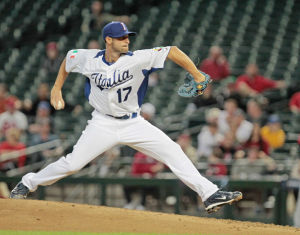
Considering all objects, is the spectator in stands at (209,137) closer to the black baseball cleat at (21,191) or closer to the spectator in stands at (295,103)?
the spectator in stands at (295,103)

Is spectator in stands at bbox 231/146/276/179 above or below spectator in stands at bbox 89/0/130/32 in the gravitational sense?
A: below

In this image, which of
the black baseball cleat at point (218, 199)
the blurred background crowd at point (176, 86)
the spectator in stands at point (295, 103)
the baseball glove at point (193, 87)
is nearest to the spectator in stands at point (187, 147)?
the blurred background crowd at point (176, 86)

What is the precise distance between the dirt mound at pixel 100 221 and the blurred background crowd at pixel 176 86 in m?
1.58

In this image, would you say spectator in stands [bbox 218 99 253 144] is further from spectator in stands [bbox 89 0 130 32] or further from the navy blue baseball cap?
spectator in stands [bbox 89 0 130 32]

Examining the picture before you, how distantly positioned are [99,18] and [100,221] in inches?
411

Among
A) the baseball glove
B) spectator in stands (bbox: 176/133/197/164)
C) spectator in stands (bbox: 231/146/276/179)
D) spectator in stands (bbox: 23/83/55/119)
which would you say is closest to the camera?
the baseball glove

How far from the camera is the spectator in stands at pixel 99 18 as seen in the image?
1650cm

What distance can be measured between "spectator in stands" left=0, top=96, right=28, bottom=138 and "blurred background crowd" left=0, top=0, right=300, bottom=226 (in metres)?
0.02

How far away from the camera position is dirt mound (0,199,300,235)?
6.57 meters

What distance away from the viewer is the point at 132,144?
690cm

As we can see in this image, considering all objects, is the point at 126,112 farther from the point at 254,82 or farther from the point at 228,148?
the point at 254,82

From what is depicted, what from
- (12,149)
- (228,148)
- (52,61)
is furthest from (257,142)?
(52,61)

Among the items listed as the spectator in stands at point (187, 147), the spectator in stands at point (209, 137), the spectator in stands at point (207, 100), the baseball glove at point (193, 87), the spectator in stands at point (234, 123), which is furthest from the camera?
the spectator in stands at point (207, 100)

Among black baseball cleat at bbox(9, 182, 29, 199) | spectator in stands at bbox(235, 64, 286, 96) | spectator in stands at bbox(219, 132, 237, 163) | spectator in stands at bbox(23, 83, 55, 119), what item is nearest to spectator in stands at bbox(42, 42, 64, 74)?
spectator in stands at bbox(23, 83, 55, 119)
